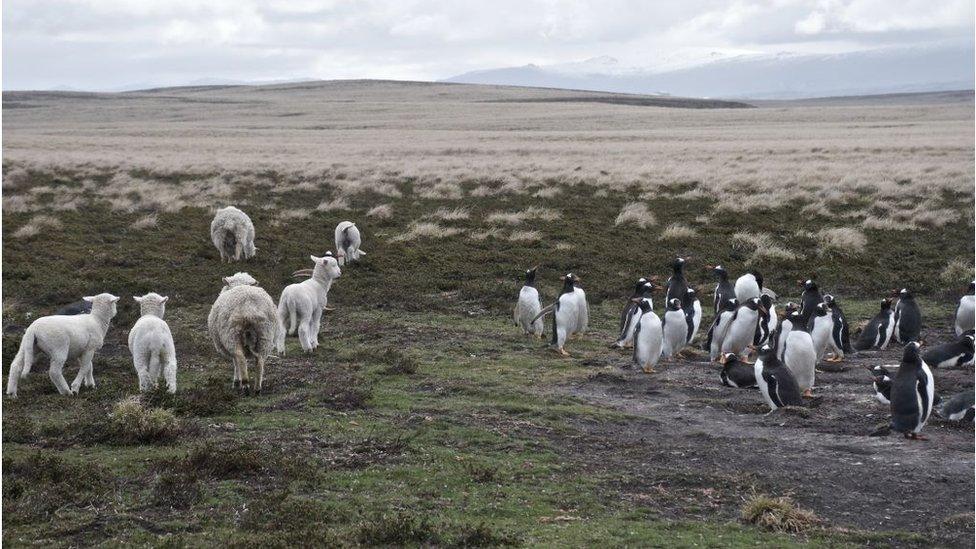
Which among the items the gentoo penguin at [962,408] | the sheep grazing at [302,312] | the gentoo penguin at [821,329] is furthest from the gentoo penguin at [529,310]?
the gentoo penguin at [962,408]

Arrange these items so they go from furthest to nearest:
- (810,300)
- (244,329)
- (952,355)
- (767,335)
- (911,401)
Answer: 1. (810,300)
2. (767,335)
3. (952,355)
4. (244,329)
5. (911,401)

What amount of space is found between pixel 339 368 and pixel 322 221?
1438 cm

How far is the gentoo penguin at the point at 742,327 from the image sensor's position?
14.2 m

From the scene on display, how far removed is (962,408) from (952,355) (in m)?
2.87

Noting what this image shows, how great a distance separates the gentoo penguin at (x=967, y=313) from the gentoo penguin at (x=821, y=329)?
8.45 feet

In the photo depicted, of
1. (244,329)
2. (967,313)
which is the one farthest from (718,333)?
(244,329)

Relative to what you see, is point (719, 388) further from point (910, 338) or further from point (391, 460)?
point (391, 460)

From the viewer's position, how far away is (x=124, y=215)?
27.5 metres

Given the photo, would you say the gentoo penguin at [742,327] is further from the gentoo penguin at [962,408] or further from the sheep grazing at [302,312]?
the sheep grazing at [302,312]

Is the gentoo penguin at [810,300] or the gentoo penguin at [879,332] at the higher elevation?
the gentoo penguin at [810,300]

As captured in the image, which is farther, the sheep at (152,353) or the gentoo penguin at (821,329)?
the gentoo penguin at (821,329)

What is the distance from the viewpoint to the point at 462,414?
10.9m

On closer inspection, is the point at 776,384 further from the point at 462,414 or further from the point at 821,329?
the point at 462,414

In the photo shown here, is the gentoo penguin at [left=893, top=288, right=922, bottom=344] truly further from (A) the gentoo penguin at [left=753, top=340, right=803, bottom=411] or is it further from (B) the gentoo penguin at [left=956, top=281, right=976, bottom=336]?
(A) the gentoo penguin at [left=753, top=340, right=803, bottom=411]
